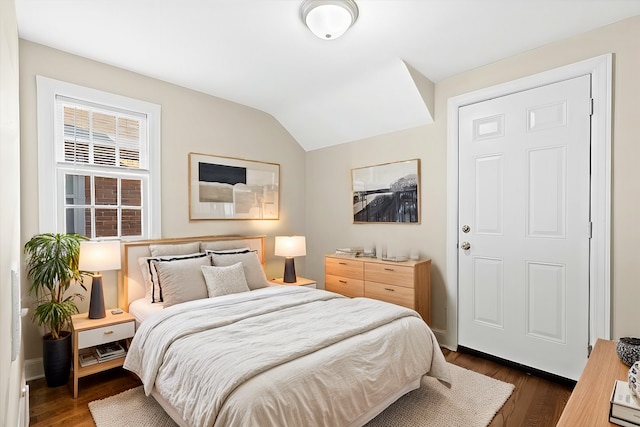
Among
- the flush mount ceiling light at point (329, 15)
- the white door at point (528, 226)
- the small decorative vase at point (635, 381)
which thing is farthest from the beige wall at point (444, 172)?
the flush mount ceiling light at point (329, 15)

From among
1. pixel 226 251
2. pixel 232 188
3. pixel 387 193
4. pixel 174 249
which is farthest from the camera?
pixel 232 188

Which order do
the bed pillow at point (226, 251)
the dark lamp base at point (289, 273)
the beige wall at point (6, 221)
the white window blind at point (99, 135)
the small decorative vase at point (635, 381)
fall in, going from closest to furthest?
the beige wall at point (6, 221) < the small decorative vase at point (635, 381) < the white window blind at point (99, 135) < the bed pillow at point (226, 251) < the dark lamp base at point (289, 273)

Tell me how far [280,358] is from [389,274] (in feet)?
6.14

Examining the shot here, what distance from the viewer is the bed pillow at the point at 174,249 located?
10.3 feet

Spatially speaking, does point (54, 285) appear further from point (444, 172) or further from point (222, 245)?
point (444, 172)

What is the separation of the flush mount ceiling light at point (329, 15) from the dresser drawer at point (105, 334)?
8.58 ft

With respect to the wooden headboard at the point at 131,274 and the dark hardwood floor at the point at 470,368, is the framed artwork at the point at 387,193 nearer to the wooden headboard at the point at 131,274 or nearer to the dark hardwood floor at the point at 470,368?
the dark hardwood floor at the point at 470,368

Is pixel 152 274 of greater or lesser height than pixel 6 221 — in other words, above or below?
below

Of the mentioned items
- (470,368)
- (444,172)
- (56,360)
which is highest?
(444,172)

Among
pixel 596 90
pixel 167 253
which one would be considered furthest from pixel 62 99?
pixel 596 90

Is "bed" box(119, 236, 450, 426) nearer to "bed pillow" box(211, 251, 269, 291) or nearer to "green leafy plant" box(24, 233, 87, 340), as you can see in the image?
"bed pillow" box(211, 251, 269, 291)

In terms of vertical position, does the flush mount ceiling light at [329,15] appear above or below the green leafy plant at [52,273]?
above

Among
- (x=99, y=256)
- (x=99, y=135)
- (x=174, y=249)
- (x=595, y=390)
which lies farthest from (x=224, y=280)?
(x=595, y=390)

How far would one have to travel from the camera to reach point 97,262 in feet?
8.43
